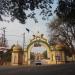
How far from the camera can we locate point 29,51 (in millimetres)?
68625

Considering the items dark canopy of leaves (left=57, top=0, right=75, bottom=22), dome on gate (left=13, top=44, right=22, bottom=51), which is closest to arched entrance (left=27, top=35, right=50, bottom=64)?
dome on gate (left=13, top=44, right=22, bottom=51)

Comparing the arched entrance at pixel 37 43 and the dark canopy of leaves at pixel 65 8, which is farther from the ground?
the arched entrance at pixel 37 43

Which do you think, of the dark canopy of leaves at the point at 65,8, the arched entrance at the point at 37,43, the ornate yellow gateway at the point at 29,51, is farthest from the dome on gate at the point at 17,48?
the dark canopy of leaves at the point at 65,8

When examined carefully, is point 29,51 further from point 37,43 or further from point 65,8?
point 65,8

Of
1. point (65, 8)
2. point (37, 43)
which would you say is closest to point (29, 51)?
point (37, 43)

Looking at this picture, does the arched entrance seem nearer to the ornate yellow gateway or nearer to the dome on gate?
the ornate yellow gateway

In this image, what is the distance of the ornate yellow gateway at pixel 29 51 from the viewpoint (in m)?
67.1

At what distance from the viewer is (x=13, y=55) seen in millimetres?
67062

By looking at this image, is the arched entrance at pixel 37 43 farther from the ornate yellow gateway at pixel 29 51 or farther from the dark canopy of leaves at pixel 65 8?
the dark canopy of leaves at pixel 65 8

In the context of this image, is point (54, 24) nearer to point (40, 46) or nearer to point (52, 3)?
point (40, 46)

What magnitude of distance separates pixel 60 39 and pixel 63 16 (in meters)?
38.2

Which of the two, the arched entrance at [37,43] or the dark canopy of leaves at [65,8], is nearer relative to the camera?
the dark canopy of leaves at [65,8]

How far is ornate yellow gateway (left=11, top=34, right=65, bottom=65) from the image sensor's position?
67.1 m

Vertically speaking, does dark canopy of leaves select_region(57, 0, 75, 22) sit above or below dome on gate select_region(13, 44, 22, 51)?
below
